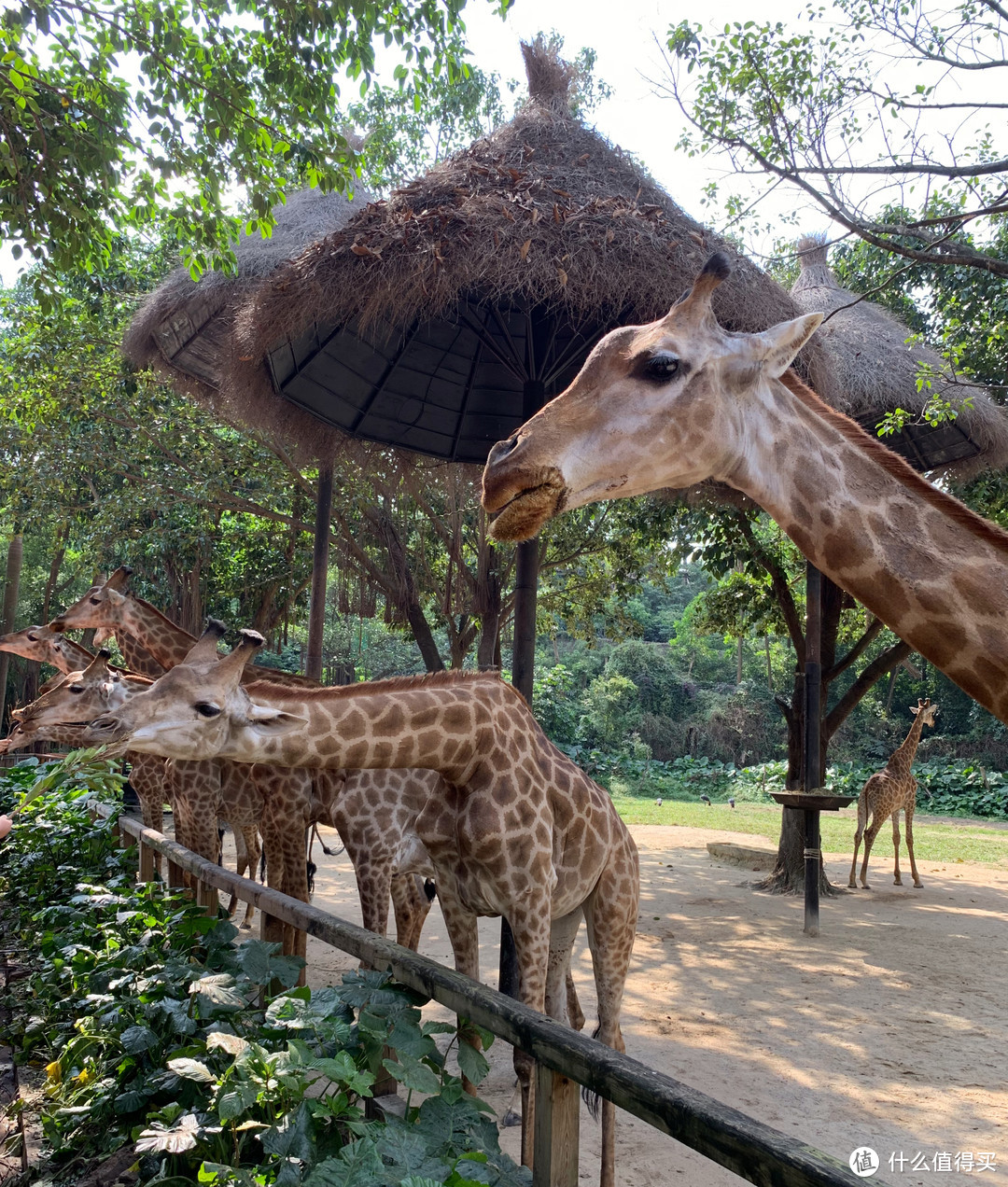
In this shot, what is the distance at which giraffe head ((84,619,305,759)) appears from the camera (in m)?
2.97

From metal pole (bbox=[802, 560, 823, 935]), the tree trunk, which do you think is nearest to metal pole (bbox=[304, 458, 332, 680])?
metal pole (bbox=[802, 560, 823, 935])

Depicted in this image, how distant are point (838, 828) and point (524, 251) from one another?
1743 cm

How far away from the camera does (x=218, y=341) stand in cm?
776

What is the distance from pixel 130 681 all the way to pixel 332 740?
1567 millimetres

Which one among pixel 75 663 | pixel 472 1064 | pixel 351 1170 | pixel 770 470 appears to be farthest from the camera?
pixel 75 663

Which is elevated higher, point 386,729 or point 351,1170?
point 386,729

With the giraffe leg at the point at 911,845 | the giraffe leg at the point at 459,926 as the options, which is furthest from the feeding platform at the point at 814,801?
the giraffe leg at the point at 459,926

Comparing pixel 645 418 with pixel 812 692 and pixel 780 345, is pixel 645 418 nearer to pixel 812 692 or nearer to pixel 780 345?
pixel 780 345

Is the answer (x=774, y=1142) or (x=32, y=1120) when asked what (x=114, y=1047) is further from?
(x=774, y=1142)

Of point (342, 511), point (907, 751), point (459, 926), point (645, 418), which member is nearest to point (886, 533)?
point (645, 418)

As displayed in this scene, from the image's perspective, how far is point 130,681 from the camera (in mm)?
4238

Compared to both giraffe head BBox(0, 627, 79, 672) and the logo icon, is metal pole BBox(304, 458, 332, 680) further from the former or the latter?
the logo icon

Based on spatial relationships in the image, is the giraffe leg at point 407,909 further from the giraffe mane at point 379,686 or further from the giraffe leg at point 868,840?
the giraffe leg at point 868,840

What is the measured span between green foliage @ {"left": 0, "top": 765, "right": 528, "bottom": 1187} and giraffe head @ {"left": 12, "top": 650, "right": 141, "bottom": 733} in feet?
3.44
